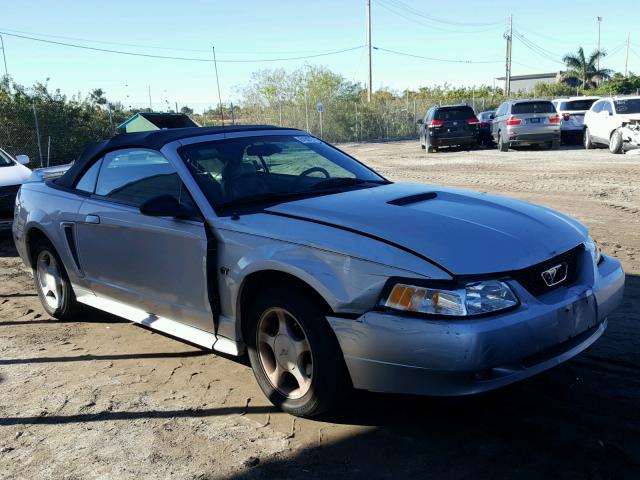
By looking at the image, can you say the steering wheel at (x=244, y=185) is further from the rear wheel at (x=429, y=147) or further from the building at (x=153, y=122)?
the rear wheel at (x=429, y=147)

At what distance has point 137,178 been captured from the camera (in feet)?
14.7

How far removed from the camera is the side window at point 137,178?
4.11m

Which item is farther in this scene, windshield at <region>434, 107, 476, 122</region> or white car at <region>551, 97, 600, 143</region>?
white car at <region>551, 97, 600, 143</region>

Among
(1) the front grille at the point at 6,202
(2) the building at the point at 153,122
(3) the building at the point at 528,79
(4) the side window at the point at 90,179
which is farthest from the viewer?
(3) the building at the point at 528,79

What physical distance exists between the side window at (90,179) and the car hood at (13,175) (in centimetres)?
527

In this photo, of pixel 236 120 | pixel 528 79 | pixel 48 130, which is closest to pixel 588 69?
pixel 528 79

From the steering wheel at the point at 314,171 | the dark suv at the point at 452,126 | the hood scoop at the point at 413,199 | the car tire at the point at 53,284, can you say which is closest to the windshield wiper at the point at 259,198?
the steering wheel at the point at 314,171

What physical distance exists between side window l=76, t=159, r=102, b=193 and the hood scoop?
2442 mm

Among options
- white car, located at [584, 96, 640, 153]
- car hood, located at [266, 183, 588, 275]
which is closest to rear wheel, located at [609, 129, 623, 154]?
white car, located at [584, 96, 640, 153]

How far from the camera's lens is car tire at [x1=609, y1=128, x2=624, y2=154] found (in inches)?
689

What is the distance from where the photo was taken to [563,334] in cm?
309

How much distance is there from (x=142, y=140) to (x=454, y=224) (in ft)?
7.69

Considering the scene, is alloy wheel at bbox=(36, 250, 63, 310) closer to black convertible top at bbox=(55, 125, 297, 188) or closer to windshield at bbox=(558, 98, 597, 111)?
black convertible top at bbox=(55, 125, 297, 188)

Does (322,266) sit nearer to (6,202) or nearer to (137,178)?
(137,178)
